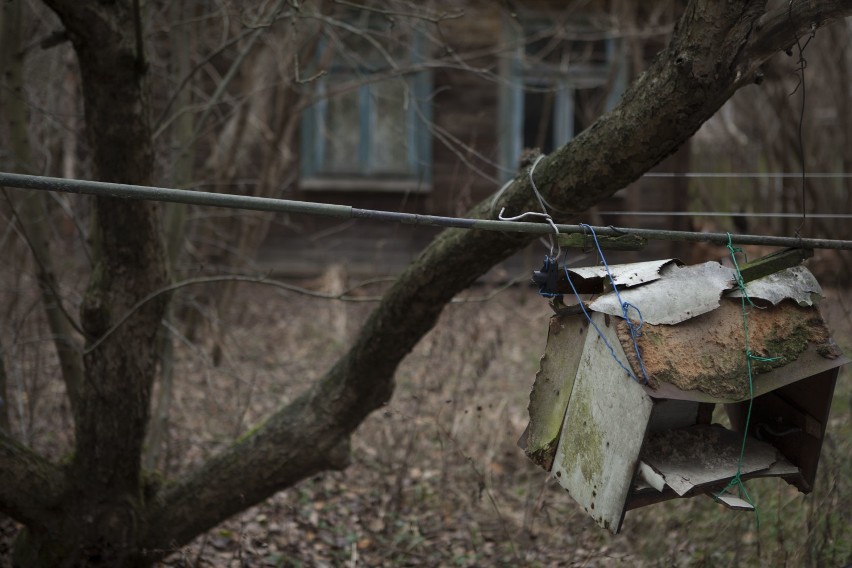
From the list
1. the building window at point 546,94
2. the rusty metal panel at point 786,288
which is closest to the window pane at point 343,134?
the building window at point 546,94

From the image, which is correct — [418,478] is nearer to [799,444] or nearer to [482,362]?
[482,362]

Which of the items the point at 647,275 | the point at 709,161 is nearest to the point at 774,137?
the point at 709,161

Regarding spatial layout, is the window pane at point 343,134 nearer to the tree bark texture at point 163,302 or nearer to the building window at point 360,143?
the building window at point 360,143

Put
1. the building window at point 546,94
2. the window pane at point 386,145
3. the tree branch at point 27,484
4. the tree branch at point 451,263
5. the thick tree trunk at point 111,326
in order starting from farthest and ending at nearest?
the window pane at point 386,145 < the building window at point 546,94 < the tree branch at point 27,484 < the thick tree trunk at point 111,326 < the tree branch at point 451,263

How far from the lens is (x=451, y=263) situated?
349 cm

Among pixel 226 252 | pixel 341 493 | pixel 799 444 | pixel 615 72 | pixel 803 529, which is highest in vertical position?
pixel 615 72

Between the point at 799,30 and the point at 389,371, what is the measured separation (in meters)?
2.28

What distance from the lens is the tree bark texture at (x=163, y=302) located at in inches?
107

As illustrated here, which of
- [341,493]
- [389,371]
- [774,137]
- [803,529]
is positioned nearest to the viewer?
[389,371]

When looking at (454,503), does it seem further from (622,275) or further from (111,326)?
(622,275)

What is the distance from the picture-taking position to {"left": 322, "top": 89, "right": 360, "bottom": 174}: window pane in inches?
428

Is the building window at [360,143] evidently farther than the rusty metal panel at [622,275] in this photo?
Yes

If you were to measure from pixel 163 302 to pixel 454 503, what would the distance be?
99.0 inches

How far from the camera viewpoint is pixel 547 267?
2.36 metres
